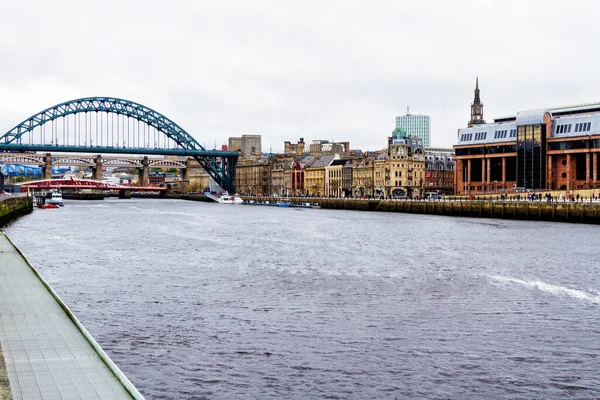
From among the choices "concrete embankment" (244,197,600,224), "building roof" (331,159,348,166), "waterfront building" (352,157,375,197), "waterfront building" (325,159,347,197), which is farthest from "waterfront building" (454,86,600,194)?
"building roof" (331,159,348,166)

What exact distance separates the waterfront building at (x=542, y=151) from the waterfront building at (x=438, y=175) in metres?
26.5

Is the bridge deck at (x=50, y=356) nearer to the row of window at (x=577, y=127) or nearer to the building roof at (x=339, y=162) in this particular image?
the row of window at (x=577, y=127)

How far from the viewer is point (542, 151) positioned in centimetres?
12112

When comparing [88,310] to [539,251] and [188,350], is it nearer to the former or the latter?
[188,350]

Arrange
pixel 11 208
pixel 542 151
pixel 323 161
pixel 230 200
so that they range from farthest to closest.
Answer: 1. pixel 323 161
2. pixel 230 200
3. pixel 542 151
4. pixel 11 208

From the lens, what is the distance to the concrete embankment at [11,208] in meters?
80.9

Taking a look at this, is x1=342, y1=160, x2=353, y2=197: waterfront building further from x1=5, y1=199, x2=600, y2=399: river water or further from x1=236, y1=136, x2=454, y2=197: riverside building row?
x1=5, y1=199, x2=600, y2=399: river water

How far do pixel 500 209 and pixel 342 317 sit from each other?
70.8 m

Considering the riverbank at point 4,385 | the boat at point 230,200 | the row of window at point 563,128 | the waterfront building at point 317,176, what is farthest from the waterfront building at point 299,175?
the riverbank at point 4,385

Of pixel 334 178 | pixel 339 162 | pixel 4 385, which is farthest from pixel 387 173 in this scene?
pixel 4 385

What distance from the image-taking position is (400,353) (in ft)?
73.5

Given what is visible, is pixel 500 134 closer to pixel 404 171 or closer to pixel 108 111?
pixel 404 171

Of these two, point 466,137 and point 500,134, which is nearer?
point 500,134

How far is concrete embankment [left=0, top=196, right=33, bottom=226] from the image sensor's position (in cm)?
8094
